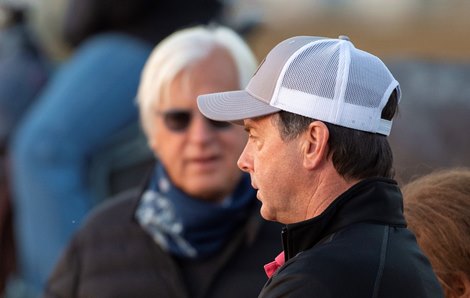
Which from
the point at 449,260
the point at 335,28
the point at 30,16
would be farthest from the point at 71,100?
the point at 335,28

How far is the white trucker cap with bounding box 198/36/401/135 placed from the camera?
1965mm

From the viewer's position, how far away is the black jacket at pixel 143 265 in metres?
3.26

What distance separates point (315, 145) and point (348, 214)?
140 millimetres

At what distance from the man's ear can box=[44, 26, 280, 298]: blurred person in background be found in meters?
1.27

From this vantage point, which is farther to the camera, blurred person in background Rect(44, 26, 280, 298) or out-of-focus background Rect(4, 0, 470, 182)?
out-of-focus background Rect(4, 0, 470, 182)

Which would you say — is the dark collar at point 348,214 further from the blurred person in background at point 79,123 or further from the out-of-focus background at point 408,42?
the blurred person in background at point 79,123

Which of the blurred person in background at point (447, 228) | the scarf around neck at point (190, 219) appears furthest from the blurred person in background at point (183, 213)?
the blurred person in background at point (447, 228)

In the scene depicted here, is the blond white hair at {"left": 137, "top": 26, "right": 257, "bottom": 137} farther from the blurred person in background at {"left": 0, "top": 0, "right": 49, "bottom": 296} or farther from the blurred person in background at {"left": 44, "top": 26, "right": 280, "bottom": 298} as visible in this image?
the blurred person in background at {"left": 0, "top": 0, "right": 49, "bottom": 296}

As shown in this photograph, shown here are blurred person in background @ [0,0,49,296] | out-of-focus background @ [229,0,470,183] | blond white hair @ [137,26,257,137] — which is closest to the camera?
blond white hair @ [137,26,257,137]

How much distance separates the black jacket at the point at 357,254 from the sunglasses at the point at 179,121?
155cm

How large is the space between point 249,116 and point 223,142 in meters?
1.50

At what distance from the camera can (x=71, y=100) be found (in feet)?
18.1

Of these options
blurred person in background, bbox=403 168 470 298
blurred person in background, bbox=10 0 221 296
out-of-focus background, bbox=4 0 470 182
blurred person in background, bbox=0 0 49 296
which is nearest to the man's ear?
blurred person in background, bbox=403 168 470 298

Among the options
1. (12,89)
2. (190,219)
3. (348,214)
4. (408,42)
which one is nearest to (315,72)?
(348,214)
